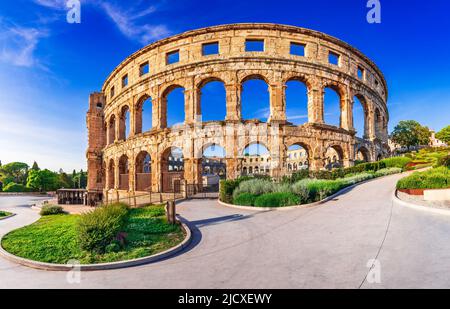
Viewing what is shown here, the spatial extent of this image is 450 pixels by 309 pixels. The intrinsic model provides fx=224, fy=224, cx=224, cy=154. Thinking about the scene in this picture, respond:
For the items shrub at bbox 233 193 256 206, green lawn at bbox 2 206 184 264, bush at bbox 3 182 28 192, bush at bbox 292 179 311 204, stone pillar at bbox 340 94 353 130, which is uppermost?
stone pillar at bbox 340 94 353 130

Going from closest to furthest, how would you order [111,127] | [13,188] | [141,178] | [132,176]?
[141,178], [132,176], [111,127], [13,188]

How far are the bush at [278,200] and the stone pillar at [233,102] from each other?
971 cm

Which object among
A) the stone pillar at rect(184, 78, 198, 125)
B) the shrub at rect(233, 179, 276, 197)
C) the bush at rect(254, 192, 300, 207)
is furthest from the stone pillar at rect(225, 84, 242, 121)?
the bush at rect(254, 192, 300, 207)

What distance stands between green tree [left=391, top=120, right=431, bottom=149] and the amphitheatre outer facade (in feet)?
114

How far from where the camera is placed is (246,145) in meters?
19.2

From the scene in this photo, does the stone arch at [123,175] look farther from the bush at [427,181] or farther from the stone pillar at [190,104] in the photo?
the bush at [427,181]

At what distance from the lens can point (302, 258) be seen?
523 centimetres

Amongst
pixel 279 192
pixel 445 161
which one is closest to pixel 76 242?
pixel 279 192

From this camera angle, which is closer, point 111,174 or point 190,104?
point 190,104

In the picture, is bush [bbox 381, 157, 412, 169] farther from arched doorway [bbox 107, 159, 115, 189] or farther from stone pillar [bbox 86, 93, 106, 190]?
stone pillar [bbox 86, 93, 106, 190]

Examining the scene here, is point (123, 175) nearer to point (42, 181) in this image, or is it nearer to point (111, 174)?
point (111, 174)

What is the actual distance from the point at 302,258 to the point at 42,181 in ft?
202

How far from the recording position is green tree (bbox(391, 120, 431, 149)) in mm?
50312
